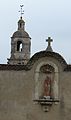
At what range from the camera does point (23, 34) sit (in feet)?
155

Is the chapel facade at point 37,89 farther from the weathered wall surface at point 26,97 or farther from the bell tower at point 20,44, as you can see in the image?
the bell tower at point 20,44

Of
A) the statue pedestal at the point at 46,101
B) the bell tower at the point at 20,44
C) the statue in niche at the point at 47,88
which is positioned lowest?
the statue pedestal at the point at 46,101

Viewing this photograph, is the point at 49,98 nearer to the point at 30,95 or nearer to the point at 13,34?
the point at 30,95

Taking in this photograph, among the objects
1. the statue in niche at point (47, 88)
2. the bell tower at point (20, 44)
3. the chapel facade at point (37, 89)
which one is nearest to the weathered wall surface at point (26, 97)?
the chapel facade at point (37, 89)

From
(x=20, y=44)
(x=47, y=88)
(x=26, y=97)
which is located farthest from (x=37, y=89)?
(x=20, y=44)

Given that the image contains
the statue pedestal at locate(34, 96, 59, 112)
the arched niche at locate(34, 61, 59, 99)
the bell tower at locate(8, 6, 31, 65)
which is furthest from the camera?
the bell tower at locate(8, 6, 31, 65)

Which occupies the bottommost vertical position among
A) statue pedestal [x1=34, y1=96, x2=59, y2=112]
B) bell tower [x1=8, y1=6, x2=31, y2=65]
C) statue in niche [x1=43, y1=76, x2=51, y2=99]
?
statue pedestal [x1=34, y1=96, x2=59, y2=112]

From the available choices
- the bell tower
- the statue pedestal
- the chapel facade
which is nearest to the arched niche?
the chapel facade

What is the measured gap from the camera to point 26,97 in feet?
76.2

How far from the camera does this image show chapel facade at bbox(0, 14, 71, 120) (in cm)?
2312

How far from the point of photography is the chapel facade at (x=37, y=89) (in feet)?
75.9

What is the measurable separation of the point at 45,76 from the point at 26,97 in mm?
1297

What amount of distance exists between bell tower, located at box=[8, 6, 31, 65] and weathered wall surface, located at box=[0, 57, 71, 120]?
21.3m

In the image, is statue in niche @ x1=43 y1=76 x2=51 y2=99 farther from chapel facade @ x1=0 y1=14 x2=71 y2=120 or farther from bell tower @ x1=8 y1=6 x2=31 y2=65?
bell tower @ x1=8 y1=6 x2=31 y2=65
